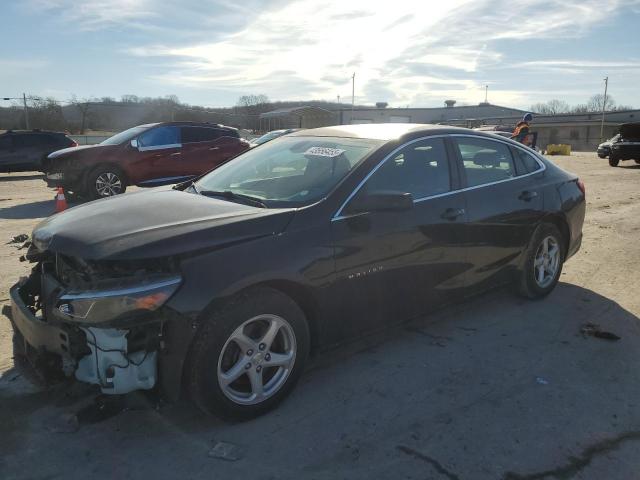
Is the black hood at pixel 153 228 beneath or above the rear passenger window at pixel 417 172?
beneath

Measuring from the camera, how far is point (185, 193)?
12.7ft

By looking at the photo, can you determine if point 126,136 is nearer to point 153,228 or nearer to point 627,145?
point 153,228

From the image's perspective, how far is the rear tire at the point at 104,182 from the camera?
1086 cm

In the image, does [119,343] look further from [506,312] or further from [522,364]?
[506,312]

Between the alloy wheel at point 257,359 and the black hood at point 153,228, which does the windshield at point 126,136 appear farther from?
the alloy wheel at point 257,359

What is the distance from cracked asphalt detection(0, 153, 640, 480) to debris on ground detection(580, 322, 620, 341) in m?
0.06

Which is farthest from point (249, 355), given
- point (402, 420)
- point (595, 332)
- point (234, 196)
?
point (595, 332)

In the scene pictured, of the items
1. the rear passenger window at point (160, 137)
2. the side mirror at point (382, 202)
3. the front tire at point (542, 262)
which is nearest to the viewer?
the side mirror at point (382, 202)

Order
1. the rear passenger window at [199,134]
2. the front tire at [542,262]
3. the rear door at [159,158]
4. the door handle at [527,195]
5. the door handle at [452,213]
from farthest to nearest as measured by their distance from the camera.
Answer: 1. the rear passenger window at [199,134]
2. the rear door at [159,158]
3. the front tire at [542,262]
4. the door handle at [527,195]
5. the door handle at [452,213]

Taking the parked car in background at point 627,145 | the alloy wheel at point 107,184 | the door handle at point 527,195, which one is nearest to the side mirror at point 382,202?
the door handle at point 527,195

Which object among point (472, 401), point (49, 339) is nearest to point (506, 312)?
point (472, 401)

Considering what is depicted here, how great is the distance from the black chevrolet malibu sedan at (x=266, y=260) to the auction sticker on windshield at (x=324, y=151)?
0.06 ft

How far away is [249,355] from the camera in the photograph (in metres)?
3.01

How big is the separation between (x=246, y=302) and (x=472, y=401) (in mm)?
1566
